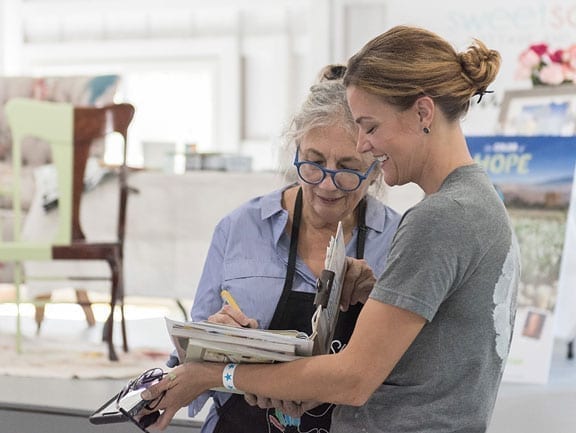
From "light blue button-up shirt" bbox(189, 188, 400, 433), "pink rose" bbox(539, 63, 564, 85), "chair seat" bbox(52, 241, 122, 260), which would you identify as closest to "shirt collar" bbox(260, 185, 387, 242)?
"light blue button-up shirt" bbox(189, 188, 400, 433)

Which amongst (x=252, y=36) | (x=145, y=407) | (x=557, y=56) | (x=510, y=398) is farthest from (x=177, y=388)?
(x=252, y=36)

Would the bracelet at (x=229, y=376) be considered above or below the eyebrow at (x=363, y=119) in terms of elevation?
below

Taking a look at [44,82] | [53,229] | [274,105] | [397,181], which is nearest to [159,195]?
[53,229]

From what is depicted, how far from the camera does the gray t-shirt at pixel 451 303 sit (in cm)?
104

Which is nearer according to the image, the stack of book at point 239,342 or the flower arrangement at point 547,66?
the stack of book at point 239,342

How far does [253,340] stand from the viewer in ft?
3.84

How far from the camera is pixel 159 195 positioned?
13.0 ft

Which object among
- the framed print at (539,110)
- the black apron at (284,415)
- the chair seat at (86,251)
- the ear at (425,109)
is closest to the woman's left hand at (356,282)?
the black apron at (284,415)

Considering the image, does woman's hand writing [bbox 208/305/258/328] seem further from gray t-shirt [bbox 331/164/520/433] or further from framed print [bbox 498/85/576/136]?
framed print [bbox 498/85/576/136]

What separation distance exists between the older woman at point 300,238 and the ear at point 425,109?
484 mm

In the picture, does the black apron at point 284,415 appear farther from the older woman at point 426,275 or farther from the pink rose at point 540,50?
the pink rose at point 540,50

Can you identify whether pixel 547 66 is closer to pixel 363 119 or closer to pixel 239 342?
pixel 363 119

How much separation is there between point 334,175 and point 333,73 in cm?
21

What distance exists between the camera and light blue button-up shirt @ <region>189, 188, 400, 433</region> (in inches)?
63.9
